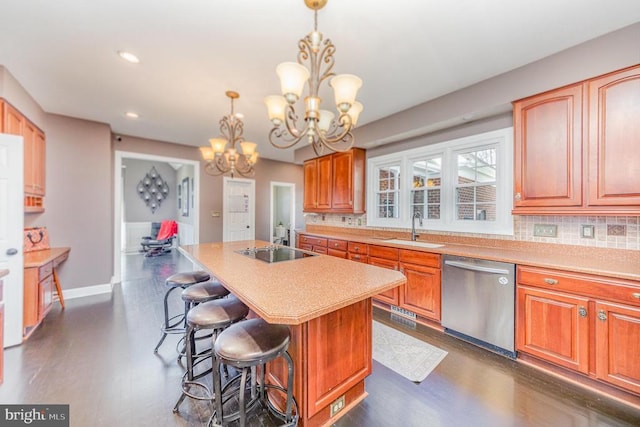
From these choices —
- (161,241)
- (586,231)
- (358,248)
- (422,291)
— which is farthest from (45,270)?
(586,231)

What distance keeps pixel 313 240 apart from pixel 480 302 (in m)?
2.62

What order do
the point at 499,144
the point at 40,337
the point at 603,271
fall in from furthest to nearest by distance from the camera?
the point at 499,144 < the point at 40,337 < the point at 603,271

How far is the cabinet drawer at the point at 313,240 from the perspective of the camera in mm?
4101

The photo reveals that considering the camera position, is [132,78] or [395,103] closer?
[132,78]

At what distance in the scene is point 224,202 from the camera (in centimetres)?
560

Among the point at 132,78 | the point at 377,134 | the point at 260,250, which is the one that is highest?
the point at 132,78

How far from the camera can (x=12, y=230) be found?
227 cm

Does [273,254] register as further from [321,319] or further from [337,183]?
[337,183]

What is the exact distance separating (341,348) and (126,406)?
4.82 ft

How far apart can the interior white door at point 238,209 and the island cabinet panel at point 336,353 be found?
4587mm

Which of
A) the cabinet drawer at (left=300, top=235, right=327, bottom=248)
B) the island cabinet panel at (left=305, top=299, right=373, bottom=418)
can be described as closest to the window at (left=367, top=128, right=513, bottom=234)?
the cabinet drawer at (left=300, top=235, right=327, bottom=248)

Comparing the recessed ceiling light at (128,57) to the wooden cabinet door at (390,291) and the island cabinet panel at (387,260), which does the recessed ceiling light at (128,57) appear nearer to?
the island cabinet panel at (387,260)

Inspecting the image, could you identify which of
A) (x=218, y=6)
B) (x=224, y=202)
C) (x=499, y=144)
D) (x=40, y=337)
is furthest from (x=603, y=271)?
(x=224, y=202)

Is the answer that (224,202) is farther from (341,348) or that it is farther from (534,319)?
(534,319)
